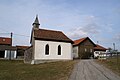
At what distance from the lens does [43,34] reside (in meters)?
34.5

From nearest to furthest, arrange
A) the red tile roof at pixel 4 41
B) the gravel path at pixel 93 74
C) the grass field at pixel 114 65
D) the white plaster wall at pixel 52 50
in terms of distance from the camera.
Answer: the gravel path at pixel 93 74 < the grass field at pixel 114 65 < the white plaster wall at pixel 52 50 < the red tile roof at pixel 4 41

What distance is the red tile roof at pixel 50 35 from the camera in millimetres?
33400

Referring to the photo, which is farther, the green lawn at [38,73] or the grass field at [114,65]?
the grass field at [114,65]

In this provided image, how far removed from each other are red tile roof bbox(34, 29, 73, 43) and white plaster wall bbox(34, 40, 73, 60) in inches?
32.4

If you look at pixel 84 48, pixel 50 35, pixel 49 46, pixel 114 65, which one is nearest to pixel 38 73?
pixel 114 65

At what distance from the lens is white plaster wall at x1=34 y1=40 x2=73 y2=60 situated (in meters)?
32.2

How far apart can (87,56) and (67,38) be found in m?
14.3

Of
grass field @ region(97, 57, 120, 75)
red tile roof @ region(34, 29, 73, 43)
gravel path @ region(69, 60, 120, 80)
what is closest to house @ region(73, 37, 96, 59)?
red tile roof @ region(34, 29, 73, 43)

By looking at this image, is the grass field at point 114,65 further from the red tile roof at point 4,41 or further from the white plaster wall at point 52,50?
the red tile roof at point 4,41

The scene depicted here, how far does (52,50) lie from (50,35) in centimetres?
350

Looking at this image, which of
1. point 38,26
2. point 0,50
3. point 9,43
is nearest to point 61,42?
point 38,26

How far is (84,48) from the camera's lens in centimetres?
4972

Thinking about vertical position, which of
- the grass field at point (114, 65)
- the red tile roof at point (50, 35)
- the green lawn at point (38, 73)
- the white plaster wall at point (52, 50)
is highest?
the red tile roof at point (50, 35)

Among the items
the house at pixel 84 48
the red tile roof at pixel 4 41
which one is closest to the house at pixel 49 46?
the house at pixel 84 48
